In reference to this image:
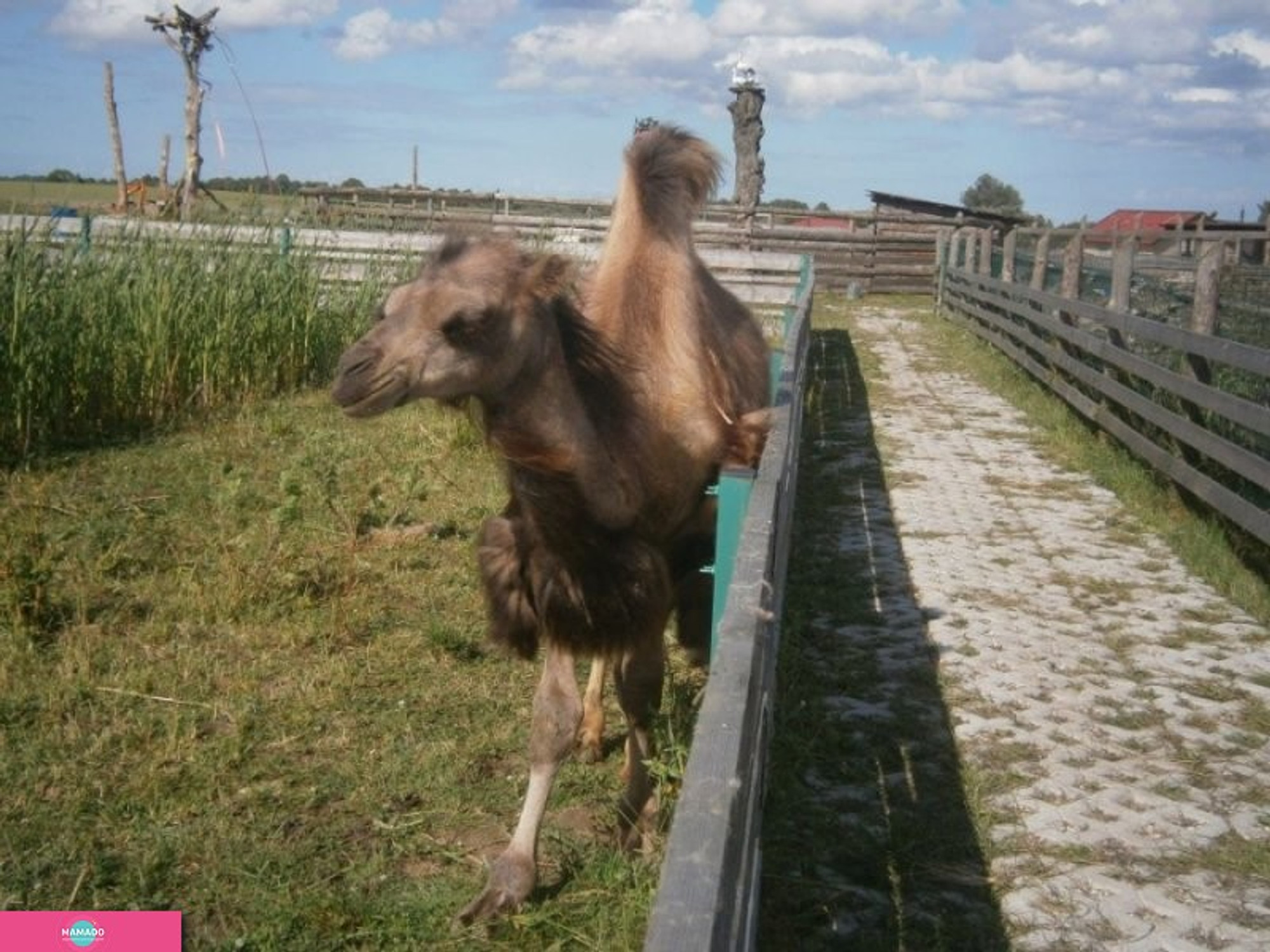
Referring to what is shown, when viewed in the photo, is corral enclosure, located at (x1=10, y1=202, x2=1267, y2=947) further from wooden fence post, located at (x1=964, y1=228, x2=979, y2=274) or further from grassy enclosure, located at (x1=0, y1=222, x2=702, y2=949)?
wooden fence post, located at (x1=964, y1=228, x2=979, y2=274)

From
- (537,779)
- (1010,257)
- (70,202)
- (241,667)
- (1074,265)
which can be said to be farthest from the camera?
(1010,257)

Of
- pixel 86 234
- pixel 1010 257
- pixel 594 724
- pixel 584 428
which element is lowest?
pixel 594 724

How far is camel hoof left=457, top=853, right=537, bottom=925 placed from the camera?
4.00m

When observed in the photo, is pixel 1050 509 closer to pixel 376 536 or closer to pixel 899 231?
pixel 376 536

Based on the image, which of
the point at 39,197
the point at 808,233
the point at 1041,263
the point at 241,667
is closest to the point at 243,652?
the point at 241,667

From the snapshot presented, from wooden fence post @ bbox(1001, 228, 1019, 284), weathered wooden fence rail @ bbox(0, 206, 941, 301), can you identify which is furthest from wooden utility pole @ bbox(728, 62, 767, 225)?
wooden fence post @ bbox(1001, 228, 1019, 284)

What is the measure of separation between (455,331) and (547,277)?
500 mm

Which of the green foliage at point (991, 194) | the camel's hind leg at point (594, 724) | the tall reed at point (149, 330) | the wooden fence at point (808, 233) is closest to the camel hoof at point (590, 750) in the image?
the camel's hind leg at point (594, 724)

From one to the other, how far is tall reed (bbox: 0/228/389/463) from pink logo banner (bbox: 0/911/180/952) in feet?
20.7

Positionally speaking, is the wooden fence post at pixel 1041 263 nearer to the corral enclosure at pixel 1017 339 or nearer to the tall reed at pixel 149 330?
the corral enclosure at pixel 1017 339

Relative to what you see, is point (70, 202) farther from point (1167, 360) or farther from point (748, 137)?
point (748, 137)

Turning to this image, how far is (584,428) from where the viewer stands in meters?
3.98

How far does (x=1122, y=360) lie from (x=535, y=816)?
8.85 m

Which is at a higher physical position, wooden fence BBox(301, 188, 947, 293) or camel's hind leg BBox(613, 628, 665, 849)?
wooden fence BBox(301, 188, 947, 293)
